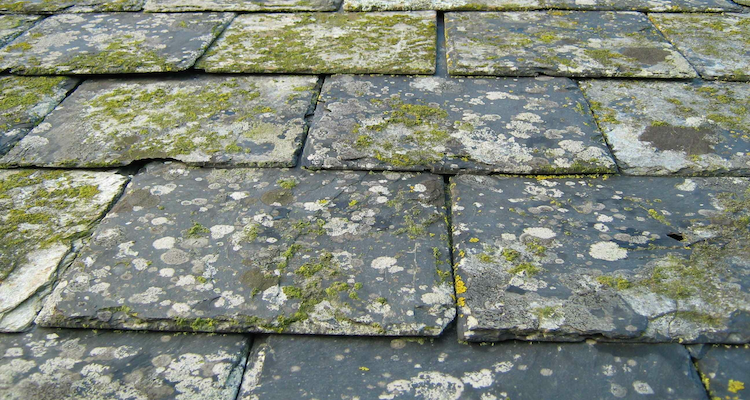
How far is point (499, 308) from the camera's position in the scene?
1.55 meters

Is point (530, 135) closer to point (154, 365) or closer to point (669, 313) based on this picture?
point (669, 313)

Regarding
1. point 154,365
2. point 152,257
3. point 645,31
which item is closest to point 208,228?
point 152,257

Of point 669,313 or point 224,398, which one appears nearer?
point 224,398

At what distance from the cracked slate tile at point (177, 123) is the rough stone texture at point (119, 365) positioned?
0.83 metres

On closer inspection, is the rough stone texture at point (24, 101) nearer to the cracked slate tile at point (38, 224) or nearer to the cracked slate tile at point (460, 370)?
the cracked slate tile at point (38, 224)

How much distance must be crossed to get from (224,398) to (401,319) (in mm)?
507

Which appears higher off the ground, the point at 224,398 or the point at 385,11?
the point at 385,11

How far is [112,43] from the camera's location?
3082mm

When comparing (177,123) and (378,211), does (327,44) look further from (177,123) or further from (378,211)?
(378,211)

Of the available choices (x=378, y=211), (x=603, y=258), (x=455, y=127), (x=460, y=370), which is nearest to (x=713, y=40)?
(x=455, y=127)

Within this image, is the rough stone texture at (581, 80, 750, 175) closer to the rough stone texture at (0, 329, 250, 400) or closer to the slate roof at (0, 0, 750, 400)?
the slate roof at (0, 0, 750, 400)

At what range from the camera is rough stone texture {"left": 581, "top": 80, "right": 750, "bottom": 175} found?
6.94 ft

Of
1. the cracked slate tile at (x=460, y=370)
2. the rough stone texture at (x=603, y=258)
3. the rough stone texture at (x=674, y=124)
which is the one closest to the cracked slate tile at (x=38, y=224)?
the cracked slate tile at (x=460, y=370)

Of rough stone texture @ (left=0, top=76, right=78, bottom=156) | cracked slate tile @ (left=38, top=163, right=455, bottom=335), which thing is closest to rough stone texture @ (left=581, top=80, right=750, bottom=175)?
cracked slate tile @ (left=38, top=163, right=455, bottom=335)
